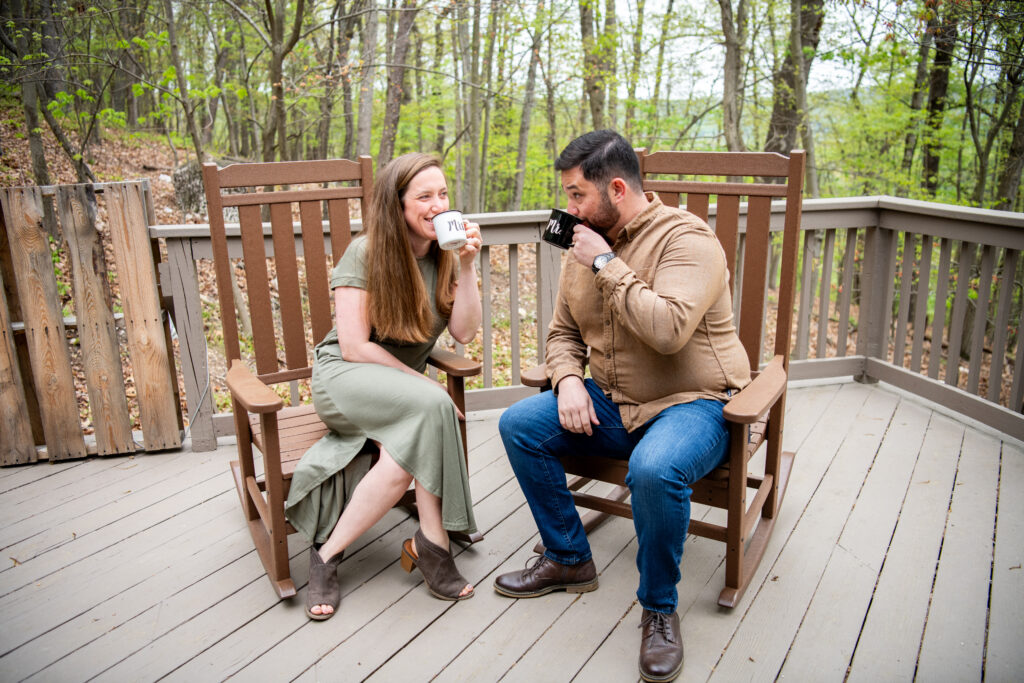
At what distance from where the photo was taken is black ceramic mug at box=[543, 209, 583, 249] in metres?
1.87

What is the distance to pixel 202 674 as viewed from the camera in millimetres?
1782

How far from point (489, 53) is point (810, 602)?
8.14 metres

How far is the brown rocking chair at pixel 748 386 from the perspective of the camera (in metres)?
1.94

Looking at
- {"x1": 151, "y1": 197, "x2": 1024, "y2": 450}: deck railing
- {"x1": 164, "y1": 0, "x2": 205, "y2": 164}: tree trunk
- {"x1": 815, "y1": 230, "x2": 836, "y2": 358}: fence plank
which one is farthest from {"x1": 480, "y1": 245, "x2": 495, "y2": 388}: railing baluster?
{"x1": 164, "y1": 0, "x2": 205, "y2": 164}: tree trunk

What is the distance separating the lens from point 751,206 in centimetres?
239

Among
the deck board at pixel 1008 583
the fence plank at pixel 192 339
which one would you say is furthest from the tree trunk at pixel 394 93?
the deck board at pixel 1008 583

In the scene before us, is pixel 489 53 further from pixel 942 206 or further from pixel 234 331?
pixel 234 331

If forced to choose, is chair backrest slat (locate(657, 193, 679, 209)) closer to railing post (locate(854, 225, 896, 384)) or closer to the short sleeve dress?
the short sleeve dress

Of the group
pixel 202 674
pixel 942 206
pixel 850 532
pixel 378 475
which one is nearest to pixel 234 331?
pixel 378 475

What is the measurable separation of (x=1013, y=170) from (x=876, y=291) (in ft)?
13.9

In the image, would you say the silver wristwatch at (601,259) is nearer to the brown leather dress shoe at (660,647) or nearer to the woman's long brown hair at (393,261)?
the woman's long brown hair at (393,261)

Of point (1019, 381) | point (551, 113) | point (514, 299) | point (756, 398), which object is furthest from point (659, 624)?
point (551, 113)

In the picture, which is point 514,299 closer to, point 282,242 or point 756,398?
point 282,242

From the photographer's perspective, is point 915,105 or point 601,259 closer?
point 601,259
